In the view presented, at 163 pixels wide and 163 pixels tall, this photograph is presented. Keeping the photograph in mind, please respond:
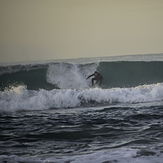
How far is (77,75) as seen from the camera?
1681 cm

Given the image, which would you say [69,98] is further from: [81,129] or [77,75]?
[77,75]

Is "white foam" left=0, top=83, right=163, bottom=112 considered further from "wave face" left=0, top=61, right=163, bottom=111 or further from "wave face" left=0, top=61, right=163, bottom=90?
"wave face" left=0, top=61, right=163, bottom=90

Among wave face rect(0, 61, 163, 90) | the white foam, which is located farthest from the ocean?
wave face rect(0, 61, 163, 90)

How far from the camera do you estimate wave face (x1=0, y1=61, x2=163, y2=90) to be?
15.4 m

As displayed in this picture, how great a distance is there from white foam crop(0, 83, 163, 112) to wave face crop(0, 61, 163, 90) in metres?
4.59

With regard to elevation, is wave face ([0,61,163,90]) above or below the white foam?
above

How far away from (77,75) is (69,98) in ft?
23.9

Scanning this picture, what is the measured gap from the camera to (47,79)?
A: 1598cm

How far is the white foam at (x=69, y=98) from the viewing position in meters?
8.99

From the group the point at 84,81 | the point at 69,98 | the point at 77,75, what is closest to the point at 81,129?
the point at 69,98

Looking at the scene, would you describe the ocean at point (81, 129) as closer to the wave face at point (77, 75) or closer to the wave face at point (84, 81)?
the wave face at point (84, 81)

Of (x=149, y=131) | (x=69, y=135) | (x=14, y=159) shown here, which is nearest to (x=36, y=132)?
(x=69, y=135)

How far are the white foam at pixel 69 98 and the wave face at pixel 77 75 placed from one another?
15.1 feet

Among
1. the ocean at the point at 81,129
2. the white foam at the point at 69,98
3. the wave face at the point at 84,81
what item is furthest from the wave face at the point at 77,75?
the ocean at the point at 81,129
